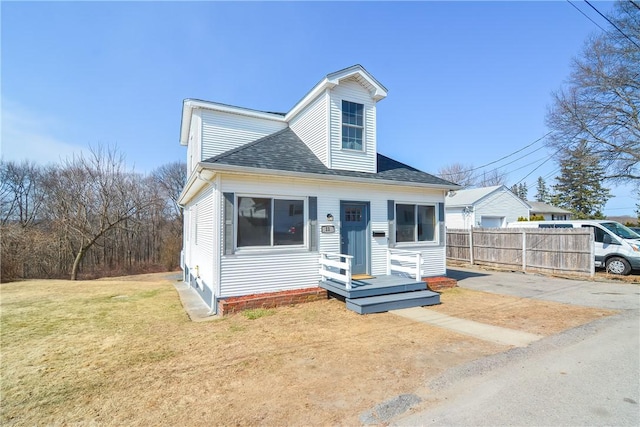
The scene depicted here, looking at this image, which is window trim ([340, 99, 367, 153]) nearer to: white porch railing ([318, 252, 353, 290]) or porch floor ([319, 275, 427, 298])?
white porch railing ([318, 252, 353, 290])

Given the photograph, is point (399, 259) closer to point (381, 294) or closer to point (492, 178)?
point (381, 294)

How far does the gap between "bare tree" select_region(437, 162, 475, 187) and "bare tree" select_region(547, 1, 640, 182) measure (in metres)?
19.2

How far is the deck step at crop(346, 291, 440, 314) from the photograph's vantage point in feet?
21.5

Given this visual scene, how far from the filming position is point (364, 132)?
930cm

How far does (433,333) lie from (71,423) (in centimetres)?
503

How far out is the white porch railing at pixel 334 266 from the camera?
6945mm

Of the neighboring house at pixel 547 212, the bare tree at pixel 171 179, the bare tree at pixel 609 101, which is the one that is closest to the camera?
the bare tree at pixel 609 101

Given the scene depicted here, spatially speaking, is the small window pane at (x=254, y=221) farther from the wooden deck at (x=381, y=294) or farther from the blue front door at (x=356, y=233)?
the blue front door at (x=356, y=233)

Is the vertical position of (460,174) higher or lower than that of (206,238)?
higher

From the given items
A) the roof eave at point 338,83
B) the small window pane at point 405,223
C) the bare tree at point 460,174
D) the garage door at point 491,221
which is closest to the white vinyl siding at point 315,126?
the roof eave at point 338,83

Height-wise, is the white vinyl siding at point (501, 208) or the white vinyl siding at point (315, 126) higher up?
the white vinyl siding at point (315, 126)

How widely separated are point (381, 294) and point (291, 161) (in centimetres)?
423

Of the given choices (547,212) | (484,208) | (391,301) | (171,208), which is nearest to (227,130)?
(391,301)

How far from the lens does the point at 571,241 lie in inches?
449
